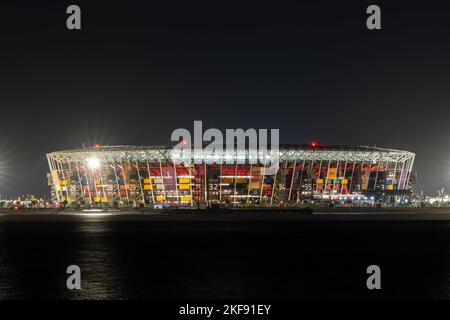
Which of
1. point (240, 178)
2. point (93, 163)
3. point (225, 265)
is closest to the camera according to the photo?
point (225, 265)

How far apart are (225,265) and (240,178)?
10394 cm

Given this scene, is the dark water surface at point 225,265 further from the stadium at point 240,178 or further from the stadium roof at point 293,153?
→ the stadium at point 240,178

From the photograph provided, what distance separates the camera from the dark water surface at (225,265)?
74.1ft

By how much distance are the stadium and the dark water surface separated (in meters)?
85.7

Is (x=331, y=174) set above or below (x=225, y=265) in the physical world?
below

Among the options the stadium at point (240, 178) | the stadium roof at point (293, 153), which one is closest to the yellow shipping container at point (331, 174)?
the stadium at point (240, 178)

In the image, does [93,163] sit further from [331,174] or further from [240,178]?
[331,174]

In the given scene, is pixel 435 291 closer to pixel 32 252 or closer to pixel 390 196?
pixel 32 252

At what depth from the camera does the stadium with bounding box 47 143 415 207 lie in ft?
437

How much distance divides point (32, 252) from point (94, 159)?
104m

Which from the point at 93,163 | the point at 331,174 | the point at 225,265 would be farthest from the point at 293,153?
the point at 225,265

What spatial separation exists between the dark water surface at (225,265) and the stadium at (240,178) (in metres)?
85.7

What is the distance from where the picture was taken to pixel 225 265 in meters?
29.6
